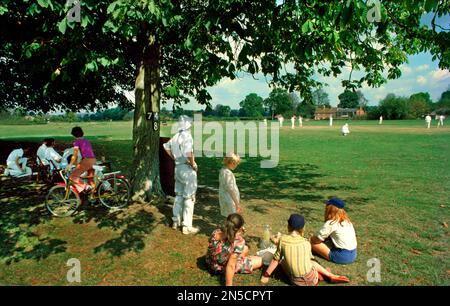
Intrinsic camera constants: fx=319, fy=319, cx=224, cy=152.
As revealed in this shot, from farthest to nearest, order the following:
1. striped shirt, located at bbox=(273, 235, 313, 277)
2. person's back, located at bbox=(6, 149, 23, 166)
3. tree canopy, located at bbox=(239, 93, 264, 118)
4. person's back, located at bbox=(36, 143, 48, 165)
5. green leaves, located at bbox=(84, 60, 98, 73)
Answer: tree canopy, located at bbox=(239, 93, 264, 118)
person's back, located at bbox=(6, 149, 23, 166)
person's back, located at bbox=(36, 143, 48, 165)
green leaves, located at bbox=(84, 60, 98, 73)
striped shirt, located at bbox=(273, 235, 313, 277)

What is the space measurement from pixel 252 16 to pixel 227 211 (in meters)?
3.67

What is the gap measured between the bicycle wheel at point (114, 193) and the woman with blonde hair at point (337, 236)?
4882 mm

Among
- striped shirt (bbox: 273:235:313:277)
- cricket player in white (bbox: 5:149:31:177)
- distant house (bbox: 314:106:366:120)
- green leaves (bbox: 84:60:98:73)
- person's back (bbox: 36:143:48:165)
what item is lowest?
striped shirt (bbox: 273:235:313:277)

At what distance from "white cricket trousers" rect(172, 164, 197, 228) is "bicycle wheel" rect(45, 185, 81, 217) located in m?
2.64

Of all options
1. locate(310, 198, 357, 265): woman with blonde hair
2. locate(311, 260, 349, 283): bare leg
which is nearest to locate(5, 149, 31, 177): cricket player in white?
locate(310, 198, 357, 265): woman with blonde hair

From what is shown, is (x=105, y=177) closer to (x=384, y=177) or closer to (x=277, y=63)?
(x=277, y=63)

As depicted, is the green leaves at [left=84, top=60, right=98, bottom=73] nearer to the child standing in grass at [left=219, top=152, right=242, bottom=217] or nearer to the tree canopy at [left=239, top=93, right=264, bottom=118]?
the child standing in grass at [left=219, top=152, right=242, bottom=217]

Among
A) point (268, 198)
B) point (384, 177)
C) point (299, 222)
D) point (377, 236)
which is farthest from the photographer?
point (384, 177)

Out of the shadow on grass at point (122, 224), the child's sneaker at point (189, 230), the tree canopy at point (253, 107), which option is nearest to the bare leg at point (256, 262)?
the child's sneaker at point (189, 230)

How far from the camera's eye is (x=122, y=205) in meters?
7.99

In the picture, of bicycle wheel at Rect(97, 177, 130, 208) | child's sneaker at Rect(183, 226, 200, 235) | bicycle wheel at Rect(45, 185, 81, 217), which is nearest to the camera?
child's sneaker at Rect(183, 226, 200, 235)

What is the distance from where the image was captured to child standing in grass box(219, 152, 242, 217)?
5766 mm

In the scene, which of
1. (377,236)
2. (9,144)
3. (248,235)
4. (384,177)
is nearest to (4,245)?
(248,235)

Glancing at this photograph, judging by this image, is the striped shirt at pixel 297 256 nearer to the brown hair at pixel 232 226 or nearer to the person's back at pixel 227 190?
the brown hair at pixel 232 226
